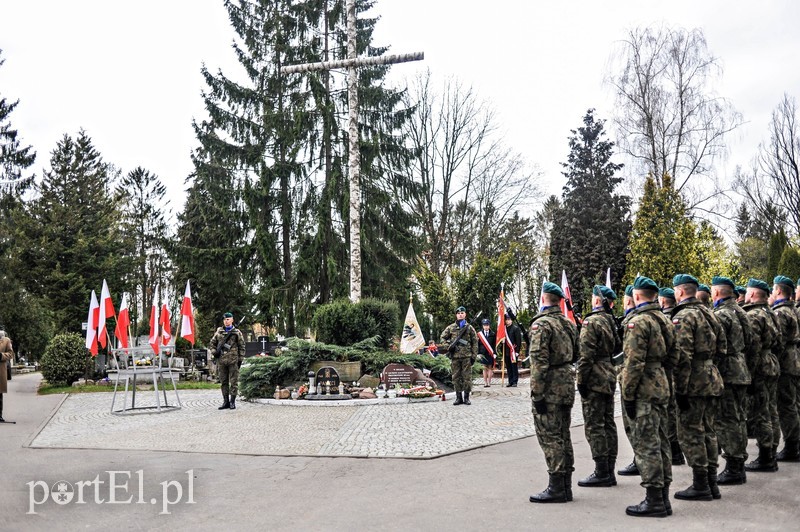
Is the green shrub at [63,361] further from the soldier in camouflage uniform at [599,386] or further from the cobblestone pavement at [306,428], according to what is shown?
the soldier in camouflage uniform at [599,386]

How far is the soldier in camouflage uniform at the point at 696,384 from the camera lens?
6707mm

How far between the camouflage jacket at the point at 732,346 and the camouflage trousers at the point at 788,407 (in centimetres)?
122

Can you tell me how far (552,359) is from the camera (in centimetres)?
693

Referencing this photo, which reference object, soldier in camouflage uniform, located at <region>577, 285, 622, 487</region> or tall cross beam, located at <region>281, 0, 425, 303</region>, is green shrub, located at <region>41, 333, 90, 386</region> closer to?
tall cross beam, located at <region>281, 0, 425, 303</region>

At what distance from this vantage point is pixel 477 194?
116ft

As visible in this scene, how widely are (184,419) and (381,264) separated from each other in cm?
1662

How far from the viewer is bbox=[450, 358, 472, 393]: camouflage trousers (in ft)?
48.3

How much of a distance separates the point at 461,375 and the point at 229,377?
5.02 metres

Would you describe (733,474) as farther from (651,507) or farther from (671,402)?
(651,507)

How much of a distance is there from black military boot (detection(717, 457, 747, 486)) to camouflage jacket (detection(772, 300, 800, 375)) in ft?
6.56

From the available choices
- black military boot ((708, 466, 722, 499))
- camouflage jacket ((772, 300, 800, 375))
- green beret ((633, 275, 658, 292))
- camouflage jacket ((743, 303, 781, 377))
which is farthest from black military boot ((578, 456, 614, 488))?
camouflage jacket ((772, 300, 800, 375))

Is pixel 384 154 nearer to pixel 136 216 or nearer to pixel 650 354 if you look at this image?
pixel 650 354

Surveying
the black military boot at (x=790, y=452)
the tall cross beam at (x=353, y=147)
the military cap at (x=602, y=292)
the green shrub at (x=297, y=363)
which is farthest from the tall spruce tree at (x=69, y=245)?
the black military boot at (x=790, y=452)

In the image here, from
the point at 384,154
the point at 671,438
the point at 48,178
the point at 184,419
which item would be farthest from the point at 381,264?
the point at 48,178
